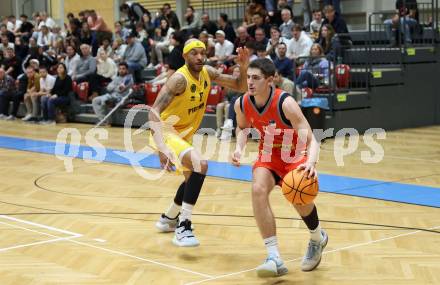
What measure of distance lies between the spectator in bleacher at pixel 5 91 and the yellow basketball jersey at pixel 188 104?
14.5m

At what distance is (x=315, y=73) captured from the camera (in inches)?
568

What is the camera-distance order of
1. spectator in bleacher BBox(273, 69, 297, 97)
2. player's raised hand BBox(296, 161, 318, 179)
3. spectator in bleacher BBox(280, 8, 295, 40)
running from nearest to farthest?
player's raised hand BBox(296, 161, 318, 179) → spectator in bleacher BBox(273, 69, 297, 97) → spectator in bleacher BBox(280, 8, 295, 40)

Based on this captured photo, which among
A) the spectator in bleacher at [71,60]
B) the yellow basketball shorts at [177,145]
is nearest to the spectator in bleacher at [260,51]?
the spectator in bleacher at [71,60]

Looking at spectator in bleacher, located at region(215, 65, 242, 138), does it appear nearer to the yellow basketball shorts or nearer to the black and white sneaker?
the yellow basketball shorts

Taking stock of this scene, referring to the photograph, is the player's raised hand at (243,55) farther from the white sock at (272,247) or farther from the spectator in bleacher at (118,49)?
the spectator in bleacher at (118,49)

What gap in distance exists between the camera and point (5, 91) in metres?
20.0

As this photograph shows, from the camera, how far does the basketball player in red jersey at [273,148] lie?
5.27m

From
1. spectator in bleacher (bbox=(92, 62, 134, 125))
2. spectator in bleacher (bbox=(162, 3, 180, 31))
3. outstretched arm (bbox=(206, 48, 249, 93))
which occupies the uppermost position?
spectator in bleacher (bbox=(162, 3, 180, 31))

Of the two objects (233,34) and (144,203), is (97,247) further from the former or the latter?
(233,34)

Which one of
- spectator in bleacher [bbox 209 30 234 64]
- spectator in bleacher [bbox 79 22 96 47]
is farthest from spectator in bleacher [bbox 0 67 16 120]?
spectator in bleacher [bbox 209 30 234 64]

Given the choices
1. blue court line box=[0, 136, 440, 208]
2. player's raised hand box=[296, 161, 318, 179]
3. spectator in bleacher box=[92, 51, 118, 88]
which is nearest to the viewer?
player's raised hand box=[296, 161, 318, 179]

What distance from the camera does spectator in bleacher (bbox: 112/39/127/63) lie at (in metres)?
19.2

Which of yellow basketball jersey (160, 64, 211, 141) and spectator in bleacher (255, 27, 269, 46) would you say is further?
spectator in bleacher (255, 27, 269, 46)

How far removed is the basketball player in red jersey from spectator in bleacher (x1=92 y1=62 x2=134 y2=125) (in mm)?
11789
